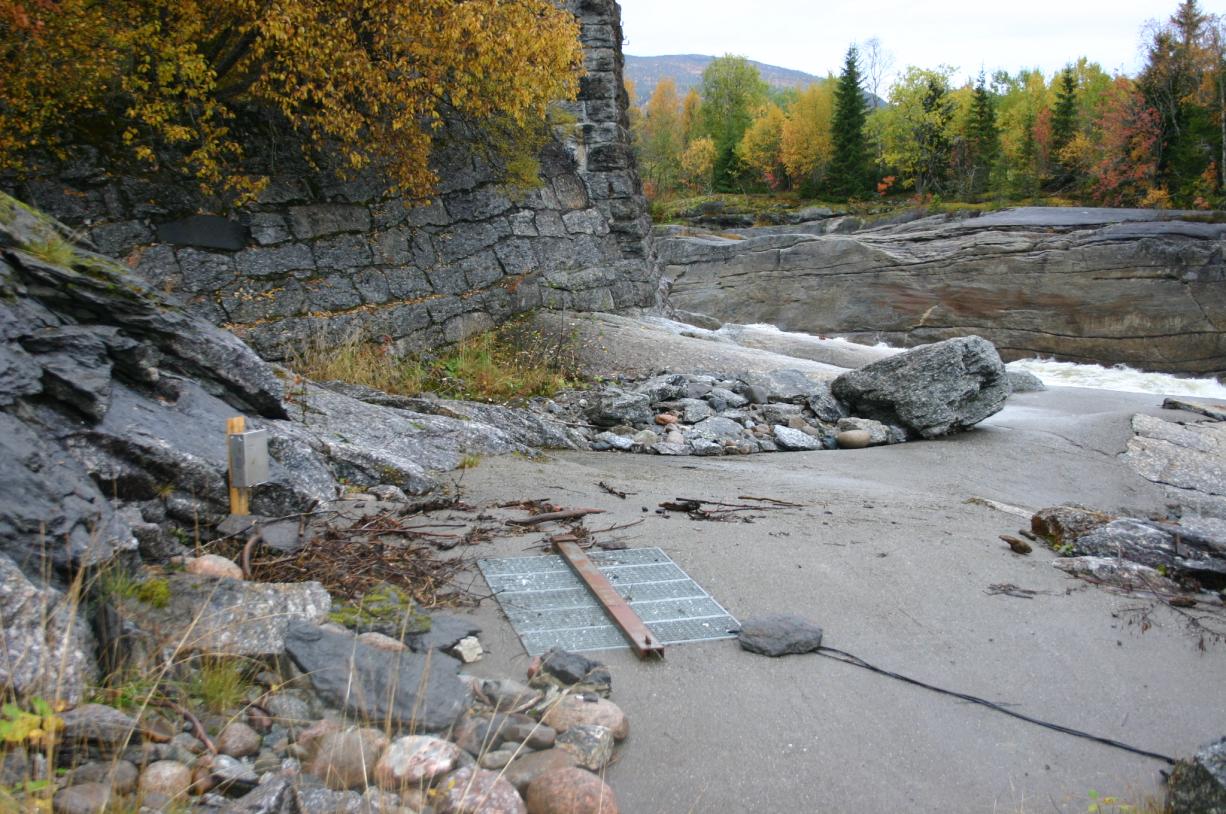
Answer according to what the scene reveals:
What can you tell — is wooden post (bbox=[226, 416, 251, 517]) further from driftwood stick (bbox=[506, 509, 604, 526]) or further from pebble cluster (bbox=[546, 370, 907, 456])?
pebble cluster (bbox=[546, 370, 907, 456])

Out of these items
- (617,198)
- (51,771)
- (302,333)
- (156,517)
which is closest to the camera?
(51,771)

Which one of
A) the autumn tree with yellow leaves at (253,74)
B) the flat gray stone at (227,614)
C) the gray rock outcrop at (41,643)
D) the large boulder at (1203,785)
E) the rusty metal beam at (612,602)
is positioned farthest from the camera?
the autumn tree with yellow leaves at (253,74)

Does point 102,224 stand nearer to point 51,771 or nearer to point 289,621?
point 289,621

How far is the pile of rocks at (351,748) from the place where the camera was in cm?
230

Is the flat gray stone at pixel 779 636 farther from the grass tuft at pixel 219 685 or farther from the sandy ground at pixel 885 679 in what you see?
the grass tuft at pixel 219 685

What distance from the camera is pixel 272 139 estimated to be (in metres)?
10.5

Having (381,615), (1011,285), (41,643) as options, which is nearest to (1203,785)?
(381,615)

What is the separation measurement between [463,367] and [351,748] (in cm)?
850

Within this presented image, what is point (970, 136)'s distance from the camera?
52.1m

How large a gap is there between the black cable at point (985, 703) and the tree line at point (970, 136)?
37059 mm

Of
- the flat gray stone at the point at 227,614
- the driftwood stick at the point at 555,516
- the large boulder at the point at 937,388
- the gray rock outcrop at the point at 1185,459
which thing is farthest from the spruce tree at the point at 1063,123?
the flat gray stone at the point at 227,614

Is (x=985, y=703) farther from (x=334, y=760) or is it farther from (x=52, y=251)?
(x=52, y=251)

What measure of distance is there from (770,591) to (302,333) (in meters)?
7.62

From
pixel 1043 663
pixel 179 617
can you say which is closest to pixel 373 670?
pixel 179 617
